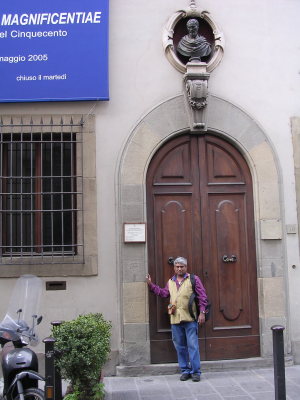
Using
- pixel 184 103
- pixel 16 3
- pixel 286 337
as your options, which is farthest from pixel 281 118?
pixel 16 3

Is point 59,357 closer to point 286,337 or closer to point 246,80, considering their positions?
point 286,337

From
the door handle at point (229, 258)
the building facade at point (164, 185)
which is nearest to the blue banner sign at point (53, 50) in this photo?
the building facade at point (164, 185)

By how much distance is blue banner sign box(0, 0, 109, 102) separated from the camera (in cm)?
687

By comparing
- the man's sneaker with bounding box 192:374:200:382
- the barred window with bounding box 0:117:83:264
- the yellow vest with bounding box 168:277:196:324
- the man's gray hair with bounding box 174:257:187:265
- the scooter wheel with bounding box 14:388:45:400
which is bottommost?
the man's sneaker with bounding box 192:374:200:382

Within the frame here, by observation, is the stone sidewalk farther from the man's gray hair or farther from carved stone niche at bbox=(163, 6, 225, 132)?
carved stone niche at bbox=(163, 6, 225, 132)

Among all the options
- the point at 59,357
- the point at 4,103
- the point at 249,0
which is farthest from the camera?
the point at 249,0

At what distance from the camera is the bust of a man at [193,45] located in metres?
7.04

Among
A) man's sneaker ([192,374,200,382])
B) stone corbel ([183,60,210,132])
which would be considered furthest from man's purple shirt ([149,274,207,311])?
stone corbel ([183,60,210,132])

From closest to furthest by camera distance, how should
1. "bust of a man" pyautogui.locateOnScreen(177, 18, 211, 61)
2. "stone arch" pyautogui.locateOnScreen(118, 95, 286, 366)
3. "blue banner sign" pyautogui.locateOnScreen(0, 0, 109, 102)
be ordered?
"stone arch" pyautogui.locateOnScreen(118, 95, 286, 366)
"blue banner sign" pyautogui.locateOnScreen(0, 0, 109, 102)
"bust of a man" pyautogui.locateOnScreen(177, 18, 211, 61)

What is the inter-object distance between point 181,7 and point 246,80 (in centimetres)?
A: 148

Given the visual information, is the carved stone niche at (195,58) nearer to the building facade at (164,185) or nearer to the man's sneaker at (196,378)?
the building facade at (164,185)

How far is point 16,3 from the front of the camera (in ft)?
22.9

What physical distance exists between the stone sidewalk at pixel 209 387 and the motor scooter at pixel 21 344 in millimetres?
1317

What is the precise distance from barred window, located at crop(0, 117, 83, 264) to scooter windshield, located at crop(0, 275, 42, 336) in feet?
4.85
